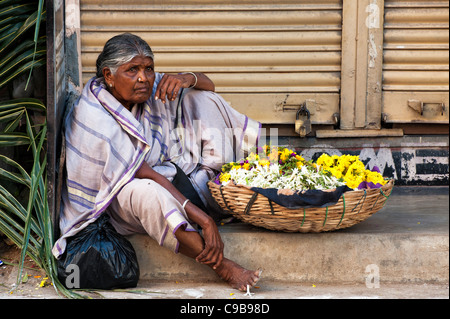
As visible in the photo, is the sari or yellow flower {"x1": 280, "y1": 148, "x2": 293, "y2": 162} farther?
yellow flower {"x1": 280, "y1": 148, "x2": 293, "y2": 162}

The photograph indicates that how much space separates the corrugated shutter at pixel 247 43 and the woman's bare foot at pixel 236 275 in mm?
1884

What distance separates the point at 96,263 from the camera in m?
3.41

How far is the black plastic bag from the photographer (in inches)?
134

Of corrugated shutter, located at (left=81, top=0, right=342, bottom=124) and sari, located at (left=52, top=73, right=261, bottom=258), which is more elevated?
corrugated shutter, located at (left=81, top=0, right=342, bottom=124)

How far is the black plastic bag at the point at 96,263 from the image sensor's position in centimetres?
342

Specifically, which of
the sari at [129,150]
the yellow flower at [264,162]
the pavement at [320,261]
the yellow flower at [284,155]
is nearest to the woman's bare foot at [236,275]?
the pavement at [320,261]

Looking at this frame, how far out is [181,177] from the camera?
386 centimetres

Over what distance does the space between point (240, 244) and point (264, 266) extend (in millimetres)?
197

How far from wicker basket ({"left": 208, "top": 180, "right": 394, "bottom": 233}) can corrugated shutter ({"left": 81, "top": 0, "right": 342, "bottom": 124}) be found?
1627 millimetres

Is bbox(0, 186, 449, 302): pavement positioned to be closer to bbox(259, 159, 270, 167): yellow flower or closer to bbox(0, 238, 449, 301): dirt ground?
bbox(0, 238, 449, 301): dirt ground

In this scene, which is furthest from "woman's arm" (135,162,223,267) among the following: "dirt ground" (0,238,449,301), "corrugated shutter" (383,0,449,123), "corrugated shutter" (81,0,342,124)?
"corrugated shutter" (383,0,449,123)

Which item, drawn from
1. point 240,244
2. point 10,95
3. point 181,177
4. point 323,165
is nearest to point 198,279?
point 240,244

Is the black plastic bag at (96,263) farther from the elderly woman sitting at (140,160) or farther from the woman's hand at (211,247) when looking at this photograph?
the woman's hand at (211,247)
